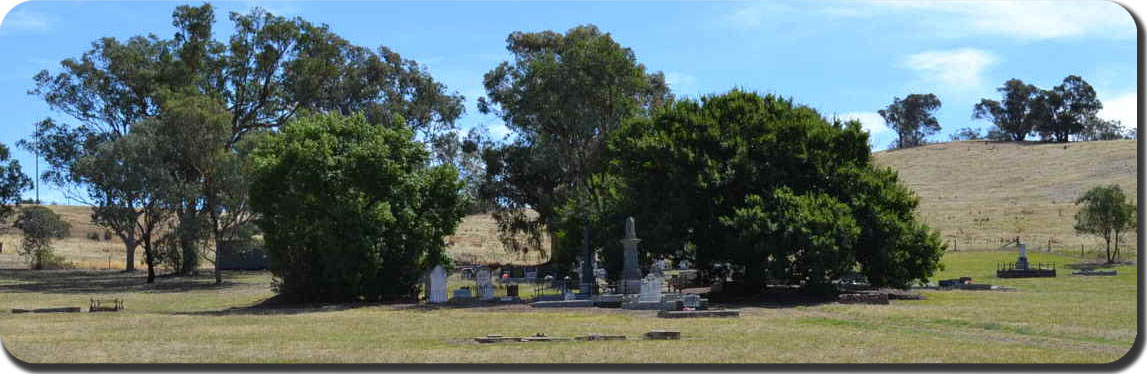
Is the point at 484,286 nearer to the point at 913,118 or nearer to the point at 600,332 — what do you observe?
the point at 600,332

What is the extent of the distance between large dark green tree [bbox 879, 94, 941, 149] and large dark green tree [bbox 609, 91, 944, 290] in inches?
5436

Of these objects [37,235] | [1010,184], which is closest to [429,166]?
[37,235]

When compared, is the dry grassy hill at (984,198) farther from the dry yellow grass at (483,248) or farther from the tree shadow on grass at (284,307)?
the tree shadow on grass at (284,307)

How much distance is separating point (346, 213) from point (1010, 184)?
92044 mm

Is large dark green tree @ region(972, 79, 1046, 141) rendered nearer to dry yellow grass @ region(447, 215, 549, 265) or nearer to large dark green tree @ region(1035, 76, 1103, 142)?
large dark green tree @ region(1035, 76, 1103, 142)

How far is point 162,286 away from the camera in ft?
161

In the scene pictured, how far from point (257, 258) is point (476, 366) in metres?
53.6

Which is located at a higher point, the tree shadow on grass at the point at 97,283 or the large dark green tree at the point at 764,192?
the large dark green tree at the point at 764,192

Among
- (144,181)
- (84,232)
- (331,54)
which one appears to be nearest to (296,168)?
(144,181)

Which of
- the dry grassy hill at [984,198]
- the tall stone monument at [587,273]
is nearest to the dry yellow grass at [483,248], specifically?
the dry grassy hill at [984,198]

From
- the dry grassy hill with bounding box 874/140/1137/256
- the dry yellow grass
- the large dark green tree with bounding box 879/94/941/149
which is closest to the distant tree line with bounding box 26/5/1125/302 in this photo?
the dry yellow grass

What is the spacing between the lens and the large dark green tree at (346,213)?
33.1m

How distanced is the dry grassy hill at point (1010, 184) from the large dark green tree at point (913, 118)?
16267 mm

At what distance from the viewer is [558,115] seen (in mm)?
50688
